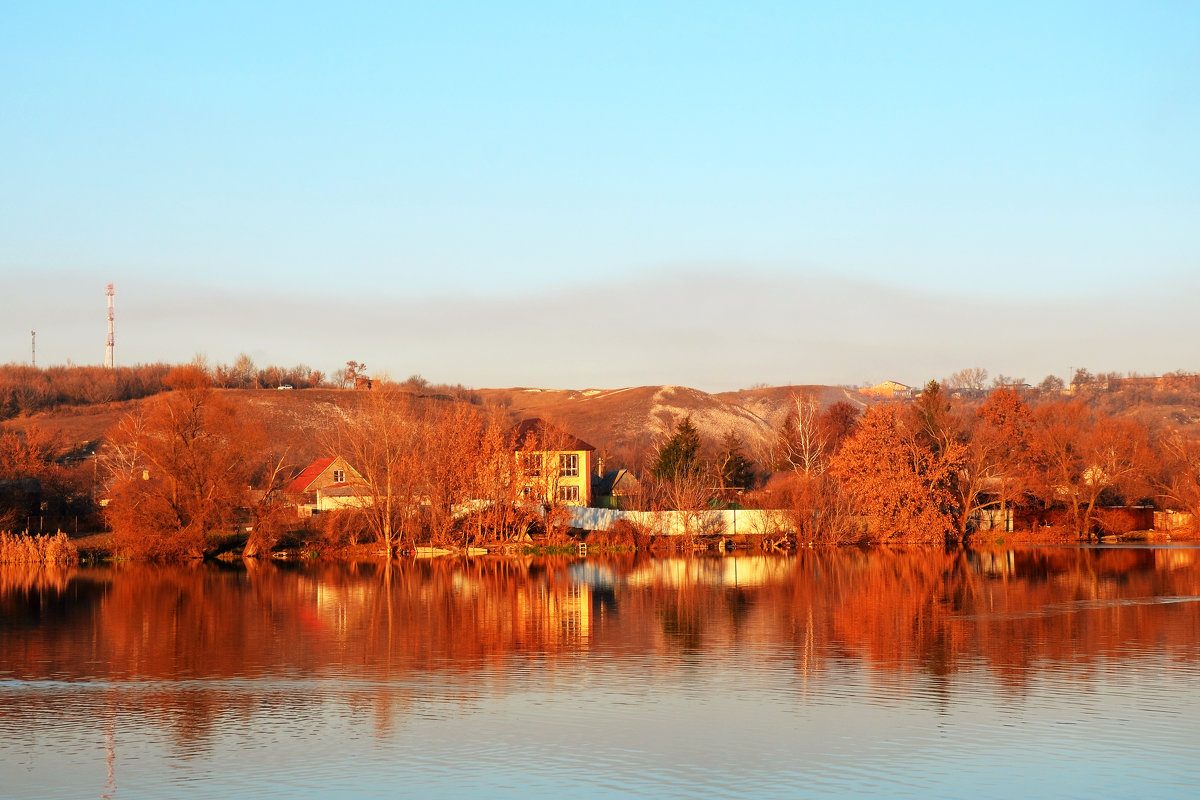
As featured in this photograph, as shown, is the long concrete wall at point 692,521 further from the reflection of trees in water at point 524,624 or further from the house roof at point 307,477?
the house roof at point 307,477

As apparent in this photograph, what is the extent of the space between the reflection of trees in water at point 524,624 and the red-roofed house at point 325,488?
1681cm

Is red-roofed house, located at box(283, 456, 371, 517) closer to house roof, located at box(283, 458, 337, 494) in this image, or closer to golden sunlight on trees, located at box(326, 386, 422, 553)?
house roof, located at box(283, 458, 337, 494)

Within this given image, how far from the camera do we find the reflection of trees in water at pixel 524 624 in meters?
20.5

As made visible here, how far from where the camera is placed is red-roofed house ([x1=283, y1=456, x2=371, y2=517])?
6362cm

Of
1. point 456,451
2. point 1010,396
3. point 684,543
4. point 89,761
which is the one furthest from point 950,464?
point 89,761

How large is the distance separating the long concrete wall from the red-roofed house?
40.8 ft

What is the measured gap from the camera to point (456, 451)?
57.8 meters

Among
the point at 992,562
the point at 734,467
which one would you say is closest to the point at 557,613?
the point at 992,562

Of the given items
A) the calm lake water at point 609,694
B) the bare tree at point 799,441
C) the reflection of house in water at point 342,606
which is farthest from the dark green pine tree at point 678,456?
the calm lake water at point 609,694

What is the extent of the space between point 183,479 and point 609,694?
136 ft

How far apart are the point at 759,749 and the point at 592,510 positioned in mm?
47406

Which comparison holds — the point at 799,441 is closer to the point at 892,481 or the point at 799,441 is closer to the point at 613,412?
the point at 892,481

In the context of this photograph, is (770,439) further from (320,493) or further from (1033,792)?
(1033,792)

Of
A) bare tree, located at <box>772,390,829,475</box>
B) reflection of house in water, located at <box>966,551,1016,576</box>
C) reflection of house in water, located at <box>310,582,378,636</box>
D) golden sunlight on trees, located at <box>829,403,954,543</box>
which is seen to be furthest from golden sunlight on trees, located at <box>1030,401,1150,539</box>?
reflection of house in water, located at <box>310,582,378,636</box>
